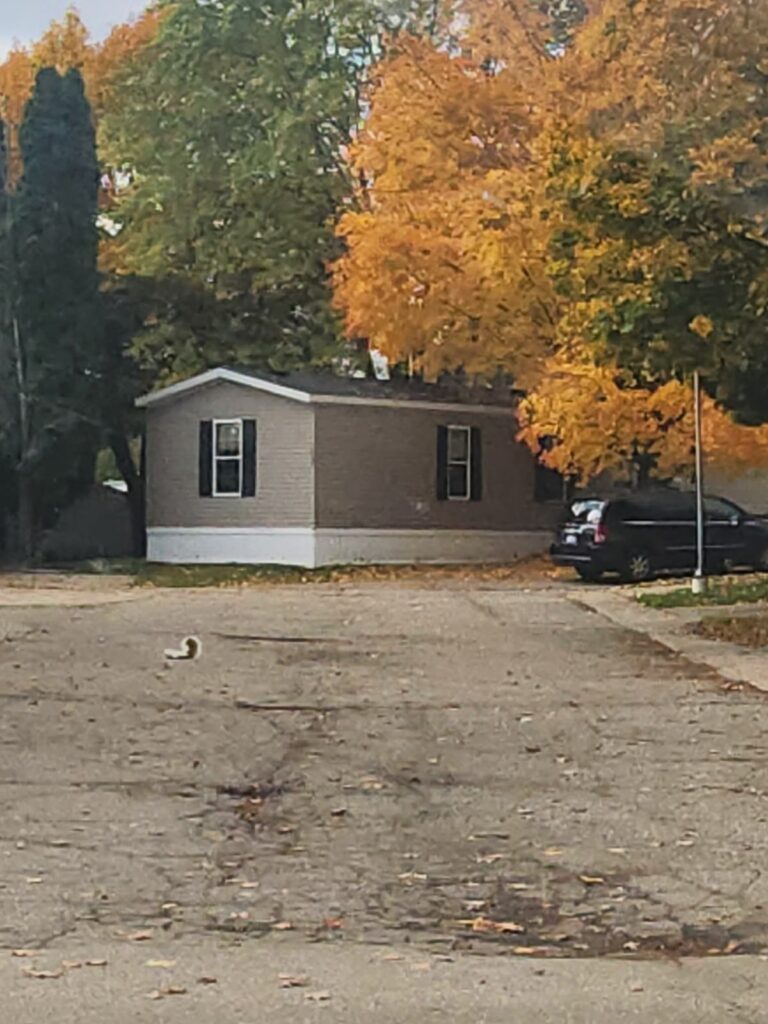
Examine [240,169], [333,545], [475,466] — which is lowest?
[333,545]

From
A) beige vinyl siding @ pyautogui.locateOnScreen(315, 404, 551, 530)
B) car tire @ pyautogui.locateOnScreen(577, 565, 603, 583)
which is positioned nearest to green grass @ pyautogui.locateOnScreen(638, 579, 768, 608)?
car tire @ pyautogui.locateOnScreen(577, 565, 603, 583)

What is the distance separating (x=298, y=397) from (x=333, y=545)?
2.82 meters

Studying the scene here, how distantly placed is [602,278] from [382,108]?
528 inches

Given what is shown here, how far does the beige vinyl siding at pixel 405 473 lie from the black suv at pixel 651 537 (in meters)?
4.22

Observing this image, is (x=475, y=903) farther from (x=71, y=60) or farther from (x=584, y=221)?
(x=71, y=60)

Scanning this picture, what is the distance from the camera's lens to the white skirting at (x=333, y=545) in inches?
1260

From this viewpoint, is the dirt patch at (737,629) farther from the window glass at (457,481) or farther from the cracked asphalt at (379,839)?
the window glass at (457,481)

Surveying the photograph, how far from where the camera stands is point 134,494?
120ft

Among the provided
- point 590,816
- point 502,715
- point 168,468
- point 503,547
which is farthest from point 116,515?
point 590,816

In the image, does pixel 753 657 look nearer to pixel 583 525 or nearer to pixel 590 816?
pixel 590 816

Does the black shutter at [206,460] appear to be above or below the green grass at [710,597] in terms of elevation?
above

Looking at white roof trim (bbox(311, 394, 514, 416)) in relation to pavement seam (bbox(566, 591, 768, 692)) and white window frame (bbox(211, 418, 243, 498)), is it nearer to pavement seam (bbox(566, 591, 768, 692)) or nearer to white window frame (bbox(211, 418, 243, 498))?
white window frame (bbox(211, 418, 243, 498))

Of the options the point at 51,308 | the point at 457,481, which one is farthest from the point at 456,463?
the point at 51,308

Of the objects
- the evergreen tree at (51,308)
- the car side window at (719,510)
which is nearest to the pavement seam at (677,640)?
the car side window at (719,510)
